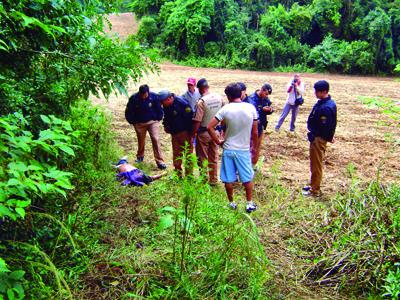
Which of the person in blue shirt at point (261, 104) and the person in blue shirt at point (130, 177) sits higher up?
the person in blue shirt at point (261, 104)

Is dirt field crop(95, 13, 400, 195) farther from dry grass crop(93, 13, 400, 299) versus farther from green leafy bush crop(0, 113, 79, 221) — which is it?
green leafy bush crop(0, 113, 79, 221)

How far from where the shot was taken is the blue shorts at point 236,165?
16.6 ft

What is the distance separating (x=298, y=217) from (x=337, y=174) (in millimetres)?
2550

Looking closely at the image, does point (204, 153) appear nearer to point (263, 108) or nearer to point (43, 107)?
point (263, 108)

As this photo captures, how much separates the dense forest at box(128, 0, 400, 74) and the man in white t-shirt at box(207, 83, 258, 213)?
16.3 meters

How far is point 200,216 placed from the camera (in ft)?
13.0

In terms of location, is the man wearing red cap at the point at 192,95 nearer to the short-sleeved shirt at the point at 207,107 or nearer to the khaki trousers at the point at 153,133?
→ the khaki trousers at the point at 153,133

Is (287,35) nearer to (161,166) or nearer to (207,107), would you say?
(161,166)

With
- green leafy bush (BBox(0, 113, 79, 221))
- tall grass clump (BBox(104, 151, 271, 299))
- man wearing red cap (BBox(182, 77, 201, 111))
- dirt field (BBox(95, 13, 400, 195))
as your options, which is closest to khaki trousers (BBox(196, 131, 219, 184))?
man wearing red cap (BBox(182, 77, 201, 111))

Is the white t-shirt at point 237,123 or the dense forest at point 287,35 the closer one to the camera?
the white t-shirt at point 237,123

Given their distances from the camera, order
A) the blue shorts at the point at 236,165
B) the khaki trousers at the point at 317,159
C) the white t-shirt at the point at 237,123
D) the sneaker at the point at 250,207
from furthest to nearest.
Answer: the khaki trousers at the point at 317,159 < the sneaker at the point at 250,207 < the blue shorts at the point at 236,165 < the white t-shirt at the point at 237,123

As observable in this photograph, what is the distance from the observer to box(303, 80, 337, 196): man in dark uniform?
5.52 m

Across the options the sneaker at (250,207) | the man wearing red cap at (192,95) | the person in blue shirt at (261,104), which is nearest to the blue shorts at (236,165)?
the sneaker at (250,207)

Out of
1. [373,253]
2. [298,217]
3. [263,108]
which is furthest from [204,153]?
[373,253]
